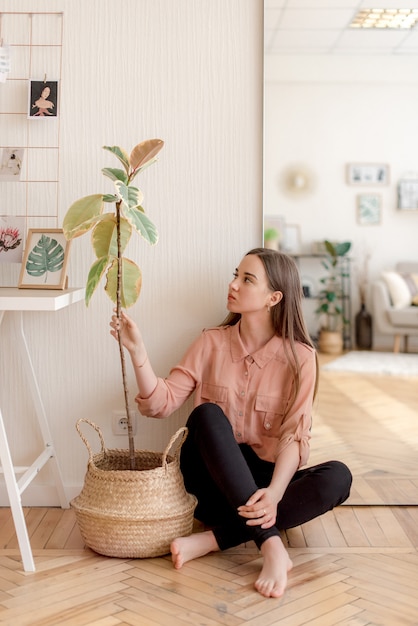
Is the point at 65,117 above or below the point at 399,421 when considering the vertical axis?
above

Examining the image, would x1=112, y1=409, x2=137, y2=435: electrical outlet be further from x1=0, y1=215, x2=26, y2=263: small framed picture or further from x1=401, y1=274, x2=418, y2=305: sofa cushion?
x1=401, y1=274, x2=418, y2=305: sofa cushion

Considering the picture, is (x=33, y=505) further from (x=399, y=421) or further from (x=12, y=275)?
(x=399, y=421)

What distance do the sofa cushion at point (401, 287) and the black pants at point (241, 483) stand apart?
3890 millimetres

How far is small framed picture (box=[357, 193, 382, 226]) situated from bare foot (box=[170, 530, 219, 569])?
399cm

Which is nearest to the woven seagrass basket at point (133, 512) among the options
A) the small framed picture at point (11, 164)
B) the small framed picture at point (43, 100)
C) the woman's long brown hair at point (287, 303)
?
the woman's long brown hair at point (287, 303)

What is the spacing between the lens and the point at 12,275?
8.36 ft

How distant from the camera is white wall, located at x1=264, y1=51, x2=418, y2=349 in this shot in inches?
200

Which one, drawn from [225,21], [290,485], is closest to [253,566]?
[290,485]

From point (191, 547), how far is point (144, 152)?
1076 mm

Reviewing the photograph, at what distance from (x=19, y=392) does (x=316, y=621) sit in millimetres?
1280

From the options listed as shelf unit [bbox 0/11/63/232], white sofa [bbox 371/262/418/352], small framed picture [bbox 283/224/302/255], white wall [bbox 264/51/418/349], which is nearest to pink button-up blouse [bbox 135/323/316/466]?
shelf unit [bbox 0/11/63/232]

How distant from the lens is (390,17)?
10.9 feet

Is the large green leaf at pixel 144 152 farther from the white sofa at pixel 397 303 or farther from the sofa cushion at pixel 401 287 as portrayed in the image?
the sofa cushion at pixel 401 287

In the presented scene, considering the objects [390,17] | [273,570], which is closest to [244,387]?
[273,570]
